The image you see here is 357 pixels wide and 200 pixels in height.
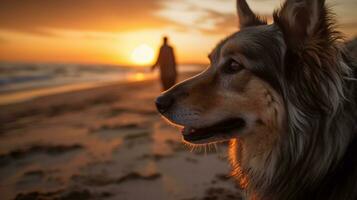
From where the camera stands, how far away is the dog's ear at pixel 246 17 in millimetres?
2941

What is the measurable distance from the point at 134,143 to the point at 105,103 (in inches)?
226

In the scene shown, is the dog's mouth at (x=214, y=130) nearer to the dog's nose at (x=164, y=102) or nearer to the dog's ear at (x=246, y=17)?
the dog's nose at (x=164, y=102)

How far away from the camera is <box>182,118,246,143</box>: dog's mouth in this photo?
2.51 metres

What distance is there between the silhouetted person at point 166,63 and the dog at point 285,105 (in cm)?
761

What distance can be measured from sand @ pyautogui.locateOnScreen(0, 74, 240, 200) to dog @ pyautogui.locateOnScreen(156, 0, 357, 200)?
150cm

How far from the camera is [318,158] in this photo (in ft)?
7.15

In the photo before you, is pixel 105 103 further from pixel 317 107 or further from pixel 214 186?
pixel 317 107

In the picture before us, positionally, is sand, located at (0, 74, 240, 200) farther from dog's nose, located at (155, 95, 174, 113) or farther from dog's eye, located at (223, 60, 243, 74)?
dog's eye, located at (223, 60, 243, 74)

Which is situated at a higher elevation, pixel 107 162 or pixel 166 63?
pixel 166 63

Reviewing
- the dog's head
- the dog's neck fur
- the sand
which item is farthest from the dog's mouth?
the sand

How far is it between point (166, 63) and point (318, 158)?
8420 millimetres

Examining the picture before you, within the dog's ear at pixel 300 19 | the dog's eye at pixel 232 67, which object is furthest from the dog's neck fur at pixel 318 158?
the dog's eye at pixel 232 67

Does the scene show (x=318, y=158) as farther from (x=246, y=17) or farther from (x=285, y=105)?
(x=246, y=17)

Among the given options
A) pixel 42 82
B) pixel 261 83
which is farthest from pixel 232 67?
pixel 42 82
